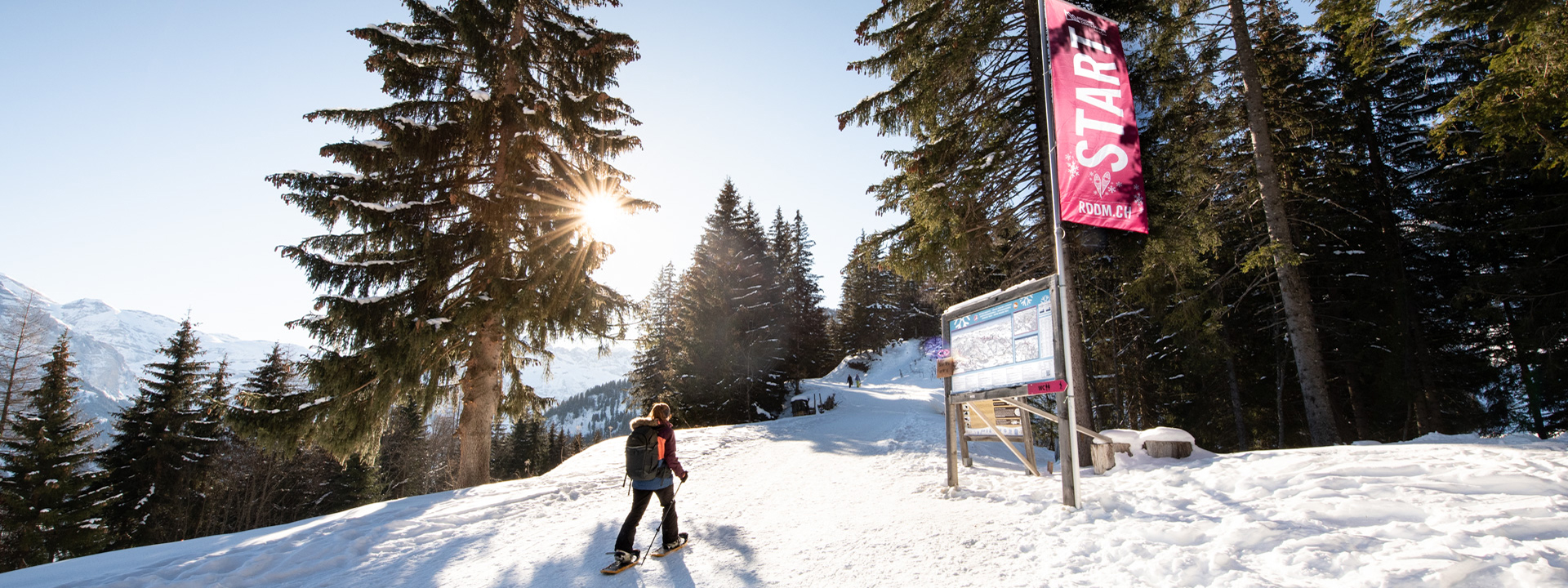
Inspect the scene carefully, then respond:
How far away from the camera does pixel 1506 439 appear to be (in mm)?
7379

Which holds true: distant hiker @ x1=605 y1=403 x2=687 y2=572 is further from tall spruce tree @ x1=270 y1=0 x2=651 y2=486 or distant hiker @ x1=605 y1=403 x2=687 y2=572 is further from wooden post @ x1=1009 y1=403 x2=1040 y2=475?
tall spruce tree @ x1=270 y1=0 x2=651 y2=486

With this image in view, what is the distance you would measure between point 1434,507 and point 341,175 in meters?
14.7

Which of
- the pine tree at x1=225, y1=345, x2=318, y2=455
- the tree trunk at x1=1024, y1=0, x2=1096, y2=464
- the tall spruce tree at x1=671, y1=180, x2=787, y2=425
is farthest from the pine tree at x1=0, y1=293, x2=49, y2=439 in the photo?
the tree trunk at x1=1024, y1=0, x2=1096, y2=464

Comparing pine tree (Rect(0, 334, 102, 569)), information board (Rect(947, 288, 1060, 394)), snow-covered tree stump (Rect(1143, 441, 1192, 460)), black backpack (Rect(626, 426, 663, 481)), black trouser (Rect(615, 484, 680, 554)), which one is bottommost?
pine tree (Rect(0, 334, 102, 569))

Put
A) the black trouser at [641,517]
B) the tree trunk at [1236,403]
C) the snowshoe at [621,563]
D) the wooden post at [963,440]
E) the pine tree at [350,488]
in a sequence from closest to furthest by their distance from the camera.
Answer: the snowshoe at [621,563]
the black trouser at [641,517]
the wooden post at [963,440]
the tree trunk at [1236,403]
the pine tree at [350,488]

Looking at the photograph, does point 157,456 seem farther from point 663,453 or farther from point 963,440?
point 963,440

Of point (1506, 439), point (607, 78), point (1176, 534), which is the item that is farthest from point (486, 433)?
point (1506, 439)

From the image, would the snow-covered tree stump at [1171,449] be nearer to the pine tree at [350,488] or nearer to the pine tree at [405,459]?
the pine tree at [405,459]

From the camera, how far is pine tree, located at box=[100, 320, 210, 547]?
22.7m

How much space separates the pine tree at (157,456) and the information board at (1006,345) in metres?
30.2

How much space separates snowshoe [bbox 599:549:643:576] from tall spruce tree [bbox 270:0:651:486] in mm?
6954

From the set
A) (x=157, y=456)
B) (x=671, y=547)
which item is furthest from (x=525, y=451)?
(x=671, y=547)

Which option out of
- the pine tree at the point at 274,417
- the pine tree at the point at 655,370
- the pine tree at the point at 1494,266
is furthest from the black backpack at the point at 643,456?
the pine tree at the point at 1494,266

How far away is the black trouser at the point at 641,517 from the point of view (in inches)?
214
